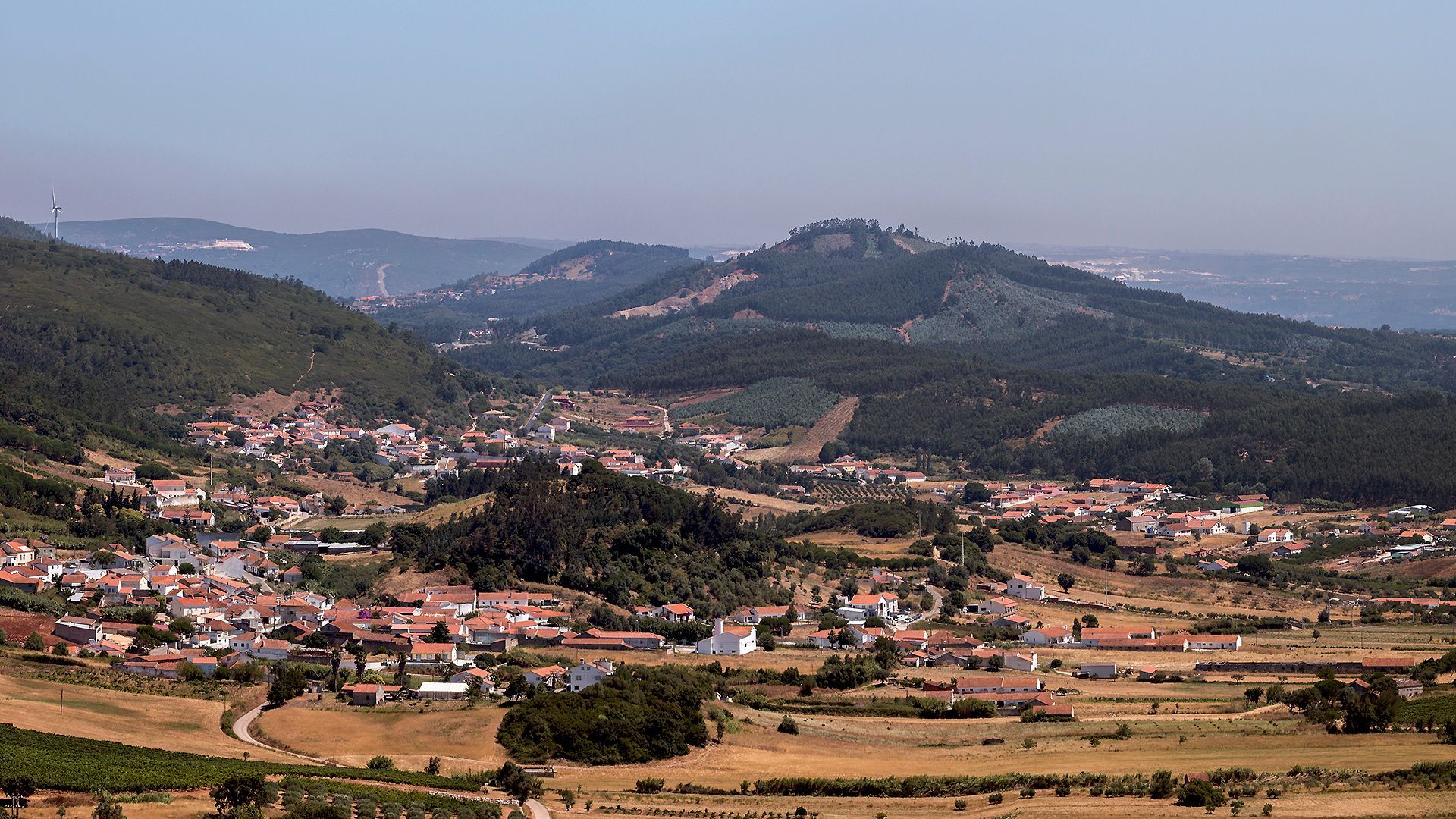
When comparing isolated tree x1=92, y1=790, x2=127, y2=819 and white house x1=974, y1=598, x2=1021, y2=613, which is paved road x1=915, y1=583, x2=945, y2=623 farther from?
isolated tree x1=92, y1=790, x2=127, y2=819

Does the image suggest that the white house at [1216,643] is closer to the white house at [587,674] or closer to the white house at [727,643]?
the white house at [727,643]

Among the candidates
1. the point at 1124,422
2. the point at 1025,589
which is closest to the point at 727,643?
the point at 1025,589

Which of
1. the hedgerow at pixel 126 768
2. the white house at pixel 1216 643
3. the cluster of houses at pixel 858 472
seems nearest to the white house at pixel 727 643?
the white house at pixel 1216 643

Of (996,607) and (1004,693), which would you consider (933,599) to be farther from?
(1004,693)

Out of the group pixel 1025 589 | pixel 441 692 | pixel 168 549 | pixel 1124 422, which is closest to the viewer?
pixel 441 692

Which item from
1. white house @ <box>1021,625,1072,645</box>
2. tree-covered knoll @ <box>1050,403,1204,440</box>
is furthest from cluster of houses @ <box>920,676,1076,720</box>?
tree-covered knoll @ <box>1050,403,1204,440</box>

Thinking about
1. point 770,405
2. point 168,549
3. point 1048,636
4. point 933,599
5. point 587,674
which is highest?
point 770,405
